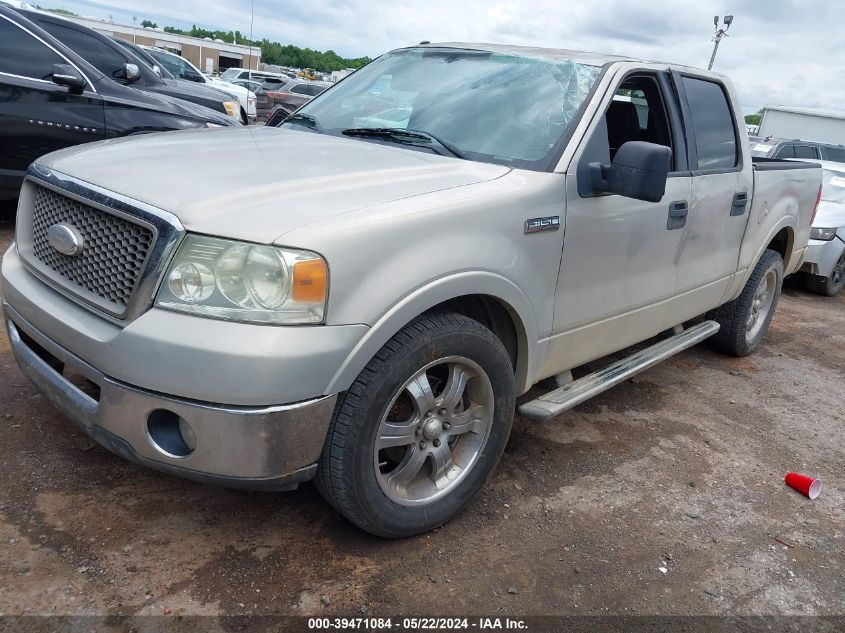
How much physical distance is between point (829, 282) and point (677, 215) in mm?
5486

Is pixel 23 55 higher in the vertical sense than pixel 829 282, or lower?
higher

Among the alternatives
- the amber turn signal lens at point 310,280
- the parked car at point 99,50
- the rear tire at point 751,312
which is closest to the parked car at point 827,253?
the rear tire at point 751,312

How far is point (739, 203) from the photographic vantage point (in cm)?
427

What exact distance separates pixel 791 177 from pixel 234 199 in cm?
420

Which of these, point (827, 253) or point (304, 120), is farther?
point (827, 253)

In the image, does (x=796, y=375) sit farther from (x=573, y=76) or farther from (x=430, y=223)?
(x=430, y=223)

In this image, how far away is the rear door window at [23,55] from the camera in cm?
573

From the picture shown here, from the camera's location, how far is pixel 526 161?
9.63ft

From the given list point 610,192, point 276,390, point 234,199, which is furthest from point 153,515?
point 610,192

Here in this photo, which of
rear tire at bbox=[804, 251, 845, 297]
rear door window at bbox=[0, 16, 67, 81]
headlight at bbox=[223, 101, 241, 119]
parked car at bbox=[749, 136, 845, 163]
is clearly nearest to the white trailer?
parked car at bbox=[749, 136, 845, 163]

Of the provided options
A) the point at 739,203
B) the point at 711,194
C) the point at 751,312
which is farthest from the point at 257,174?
the point at 751,312

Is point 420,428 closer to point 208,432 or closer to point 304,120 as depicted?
point 208,432

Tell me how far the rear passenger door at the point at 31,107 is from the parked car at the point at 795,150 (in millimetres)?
9688

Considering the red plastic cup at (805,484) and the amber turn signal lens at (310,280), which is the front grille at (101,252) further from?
the red plastic cup at (805,484)
